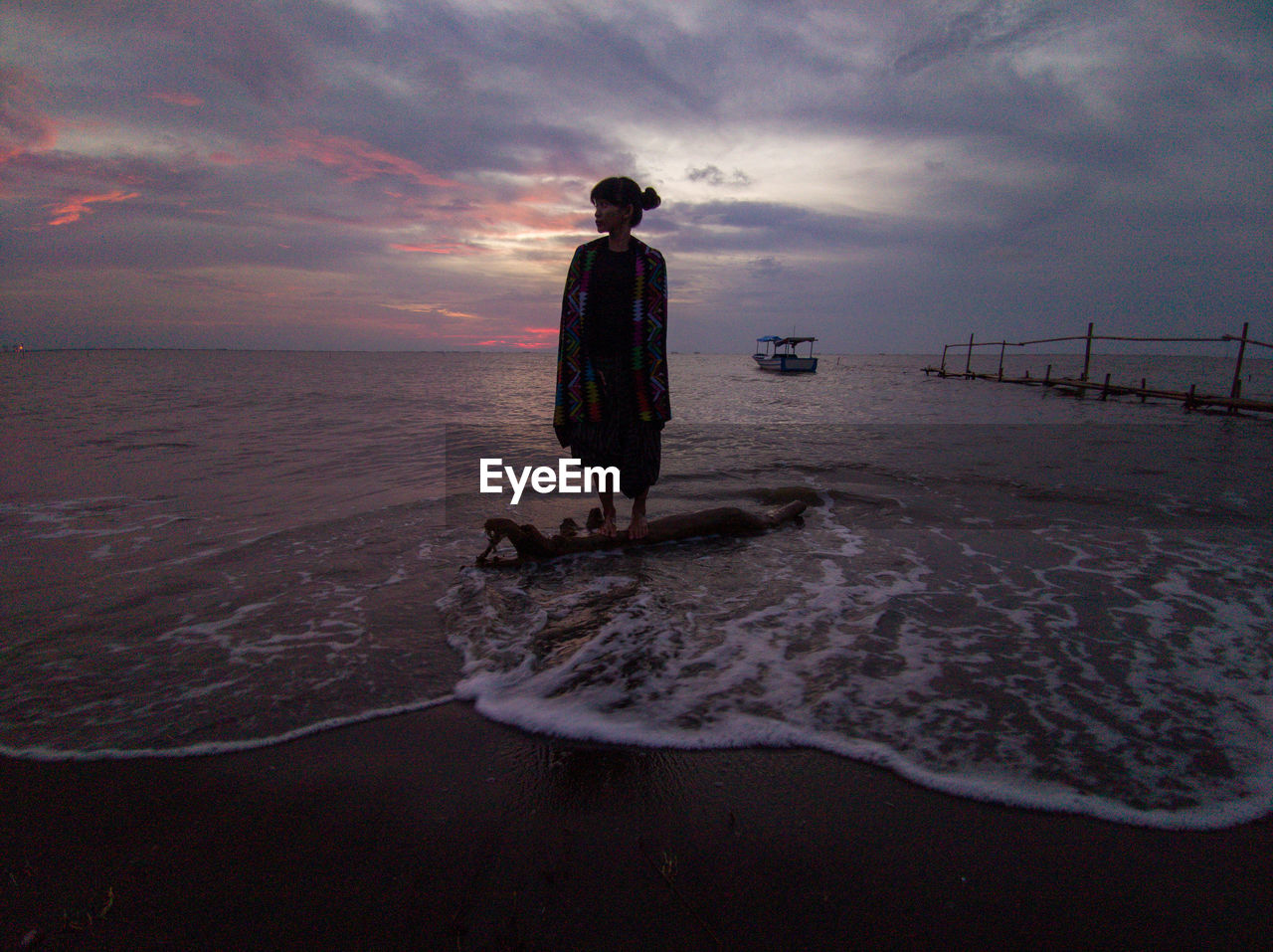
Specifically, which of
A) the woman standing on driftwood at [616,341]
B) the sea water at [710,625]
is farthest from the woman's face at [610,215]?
the sea water at [710,625]

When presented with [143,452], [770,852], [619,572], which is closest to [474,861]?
[770,852]

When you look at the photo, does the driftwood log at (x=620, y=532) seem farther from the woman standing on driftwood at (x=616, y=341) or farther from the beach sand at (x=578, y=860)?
the beach sand at (x=578, y=860)

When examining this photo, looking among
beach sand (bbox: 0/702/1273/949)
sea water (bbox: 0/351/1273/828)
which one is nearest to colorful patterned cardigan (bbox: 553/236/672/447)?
sea water (bbox: 0/351/1273/828)

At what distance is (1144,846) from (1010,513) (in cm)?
505

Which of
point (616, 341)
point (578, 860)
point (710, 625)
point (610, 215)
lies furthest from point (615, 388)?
point (578, 860)

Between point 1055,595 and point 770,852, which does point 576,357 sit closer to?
point 770,852

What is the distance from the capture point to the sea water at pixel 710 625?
234 cm

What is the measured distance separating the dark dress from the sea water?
2.78ft

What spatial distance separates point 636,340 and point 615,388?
1.22 ft

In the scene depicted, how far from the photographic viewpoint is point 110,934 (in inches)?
59.2

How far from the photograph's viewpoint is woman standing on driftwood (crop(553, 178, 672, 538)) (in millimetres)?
4070

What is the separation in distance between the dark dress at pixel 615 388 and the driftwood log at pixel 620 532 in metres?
0.63

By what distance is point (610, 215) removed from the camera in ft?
13.1

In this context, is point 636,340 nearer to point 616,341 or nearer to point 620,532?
point 616,341
